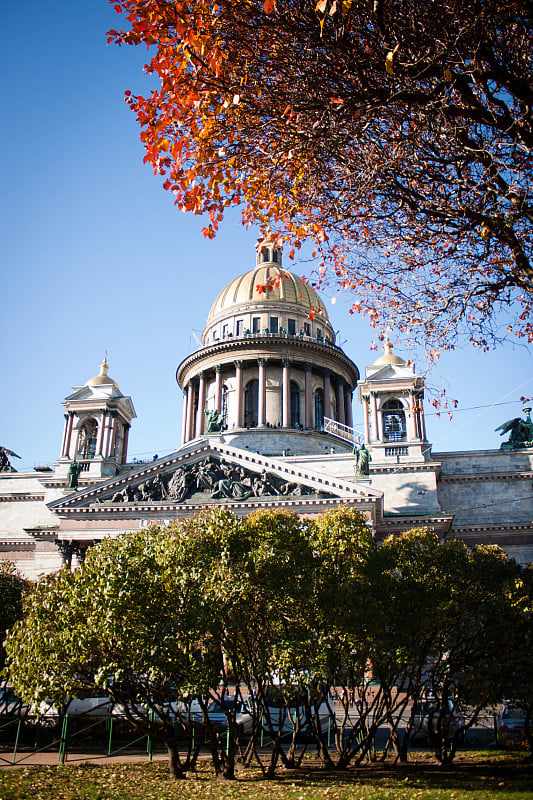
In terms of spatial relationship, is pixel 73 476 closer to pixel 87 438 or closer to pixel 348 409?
pixel 87 438

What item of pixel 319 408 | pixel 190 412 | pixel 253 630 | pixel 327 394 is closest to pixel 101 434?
pixel 190 412

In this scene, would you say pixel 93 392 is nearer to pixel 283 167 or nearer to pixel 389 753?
pixel 389 753

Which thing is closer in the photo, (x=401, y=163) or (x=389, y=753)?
(x=401, y=163)

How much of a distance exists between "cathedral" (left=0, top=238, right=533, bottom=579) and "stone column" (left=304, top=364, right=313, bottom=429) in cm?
9

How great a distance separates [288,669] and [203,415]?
41014mm

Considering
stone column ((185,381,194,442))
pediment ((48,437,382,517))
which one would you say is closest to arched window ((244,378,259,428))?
stone column ((185,381,194,442))

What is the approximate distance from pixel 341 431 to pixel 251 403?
8071mm

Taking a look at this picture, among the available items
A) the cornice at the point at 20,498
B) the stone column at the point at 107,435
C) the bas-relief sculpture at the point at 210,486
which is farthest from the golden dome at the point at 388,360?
the cornice at the point at 20,498

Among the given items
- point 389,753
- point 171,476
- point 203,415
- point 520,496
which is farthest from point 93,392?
point 389,753

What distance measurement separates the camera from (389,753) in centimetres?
2023

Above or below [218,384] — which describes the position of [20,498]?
below

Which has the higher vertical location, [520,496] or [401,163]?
[520,496]

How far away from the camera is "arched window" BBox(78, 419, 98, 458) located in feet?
164

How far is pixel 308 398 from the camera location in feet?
181
